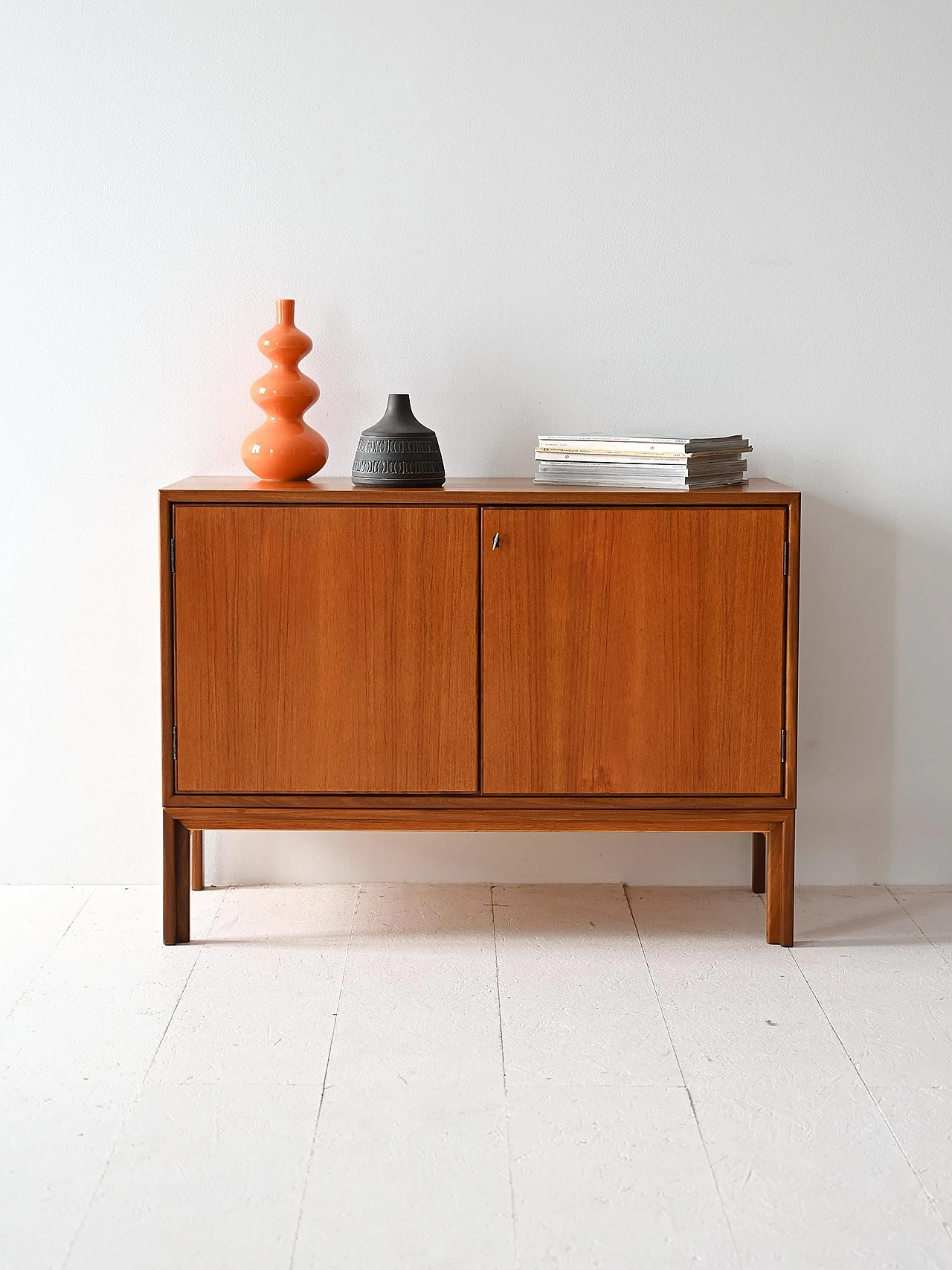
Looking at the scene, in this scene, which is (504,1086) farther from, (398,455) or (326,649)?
(398,455)

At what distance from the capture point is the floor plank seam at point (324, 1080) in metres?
1.58

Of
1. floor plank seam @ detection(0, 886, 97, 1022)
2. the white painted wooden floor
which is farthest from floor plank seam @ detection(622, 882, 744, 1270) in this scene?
floor plank seam @ detection(0, 886, 97, 1022)

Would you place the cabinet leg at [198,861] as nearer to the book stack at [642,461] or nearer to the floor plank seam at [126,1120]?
the floor plank seam at [126,1120]

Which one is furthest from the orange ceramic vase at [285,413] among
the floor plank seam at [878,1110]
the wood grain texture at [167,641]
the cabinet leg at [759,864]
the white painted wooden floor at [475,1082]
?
the floor plank seam at [878,1110]

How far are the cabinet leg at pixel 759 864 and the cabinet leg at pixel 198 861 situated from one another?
1145 mm

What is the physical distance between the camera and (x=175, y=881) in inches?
97.1

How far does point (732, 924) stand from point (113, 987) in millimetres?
1159

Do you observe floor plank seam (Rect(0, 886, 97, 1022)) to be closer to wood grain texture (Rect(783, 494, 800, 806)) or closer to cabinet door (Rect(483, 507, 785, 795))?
cabinet door (Rect(483, 507, 785, 795))

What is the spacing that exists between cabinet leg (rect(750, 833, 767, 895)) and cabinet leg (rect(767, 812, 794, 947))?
0.95 feet

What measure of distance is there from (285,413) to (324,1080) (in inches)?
48.4

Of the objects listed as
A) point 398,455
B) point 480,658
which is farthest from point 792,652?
point 398,455

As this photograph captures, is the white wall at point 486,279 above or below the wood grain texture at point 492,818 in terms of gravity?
above

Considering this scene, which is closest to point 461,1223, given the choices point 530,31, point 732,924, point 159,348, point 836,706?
point 732,924

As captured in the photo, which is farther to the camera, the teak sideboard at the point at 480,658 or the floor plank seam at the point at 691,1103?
the teak sideboard at the point at 480,658
